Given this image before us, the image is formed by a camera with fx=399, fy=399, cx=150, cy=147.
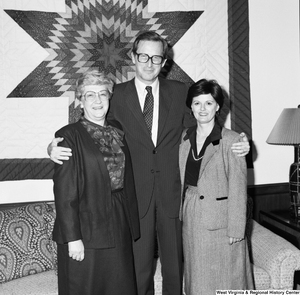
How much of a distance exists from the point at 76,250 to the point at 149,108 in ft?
2.74

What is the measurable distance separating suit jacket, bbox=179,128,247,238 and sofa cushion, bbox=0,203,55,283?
39.6 inches

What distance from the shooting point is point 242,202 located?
1.89m

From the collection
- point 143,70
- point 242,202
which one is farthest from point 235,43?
point 242,202

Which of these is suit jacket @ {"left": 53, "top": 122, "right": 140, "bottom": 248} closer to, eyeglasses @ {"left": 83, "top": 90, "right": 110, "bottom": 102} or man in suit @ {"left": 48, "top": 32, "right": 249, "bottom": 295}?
eyeglasses @ {"left": 83, "top": 90, "right": 110, "bottom": 102}

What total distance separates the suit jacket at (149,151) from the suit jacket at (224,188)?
0.69ft

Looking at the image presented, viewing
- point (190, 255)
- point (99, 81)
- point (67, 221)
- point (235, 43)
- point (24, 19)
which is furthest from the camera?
point (235, 43)

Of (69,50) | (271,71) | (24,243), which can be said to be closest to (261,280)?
(24,243)

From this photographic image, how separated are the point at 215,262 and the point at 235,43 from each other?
162 cm

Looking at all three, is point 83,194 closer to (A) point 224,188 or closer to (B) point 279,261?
(A) point 224,188

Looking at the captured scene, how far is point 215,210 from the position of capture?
190 cm

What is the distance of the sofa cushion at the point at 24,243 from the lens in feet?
7.35

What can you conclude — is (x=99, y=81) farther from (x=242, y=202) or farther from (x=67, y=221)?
(x=242, y=202)

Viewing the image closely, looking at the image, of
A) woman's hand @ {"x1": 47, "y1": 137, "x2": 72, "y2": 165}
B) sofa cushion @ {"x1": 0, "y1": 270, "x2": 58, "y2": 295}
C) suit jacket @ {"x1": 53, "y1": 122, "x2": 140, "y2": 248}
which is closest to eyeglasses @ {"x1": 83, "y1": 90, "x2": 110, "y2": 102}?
suit jacket @ {"x1": 53, "y1": 122, "x2": 140, "y2": 248}

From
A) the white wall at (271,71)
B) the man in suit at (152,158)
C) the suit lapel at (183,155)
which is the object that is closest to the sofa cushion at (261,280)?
the man in suit at (152,158)
